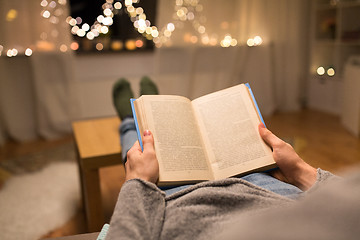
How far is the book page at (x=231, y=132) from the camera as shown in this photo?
749 millimetres

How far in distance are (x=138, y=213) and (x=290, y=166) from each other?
35 centimetres

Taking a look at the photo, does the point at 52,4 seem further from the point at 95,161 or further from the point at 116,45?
the point at 95,161

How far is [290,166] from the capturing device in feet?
2.39

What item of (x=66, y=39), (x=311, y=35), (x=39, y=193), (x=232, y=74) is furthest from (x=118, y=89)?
(x=311, y=35)

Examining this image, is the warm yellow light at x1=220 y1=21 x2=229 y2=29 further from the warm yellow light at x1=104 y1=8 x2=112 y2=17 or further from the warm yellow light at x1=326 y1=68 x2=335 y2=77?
the warm yellow light at x1=326 y1=68 x2=335 y2=77

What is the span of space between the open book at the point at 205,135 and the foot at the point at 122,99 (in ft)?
1.53

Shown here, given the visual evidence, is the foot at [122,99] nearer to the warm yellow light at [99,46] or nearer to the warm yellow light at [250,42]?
the warm yellow light at [99,46]

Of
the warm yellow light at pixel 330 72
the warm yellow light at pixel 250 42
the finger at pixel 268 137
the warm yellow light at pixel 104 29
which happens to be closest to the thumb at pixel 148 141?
the finger at pixel 268 137

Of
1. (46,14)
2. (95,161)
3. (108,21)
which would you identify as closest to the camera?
(95,161)

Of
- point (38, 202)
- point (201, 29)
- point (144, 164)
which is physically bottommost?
point (38, 202)

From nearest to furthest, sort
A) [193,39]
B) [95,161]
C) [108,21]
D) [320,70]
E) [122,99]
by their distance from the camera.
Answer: [95,161]
[122,99]
[193,39]
[108,21]
[320,70]

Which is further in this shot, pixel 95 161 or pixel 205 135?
pixel 95 161

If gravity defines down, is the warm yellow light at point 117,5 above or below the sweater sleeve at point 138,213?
above

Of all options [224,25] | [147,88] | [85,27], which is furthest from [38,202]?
[224,25]
